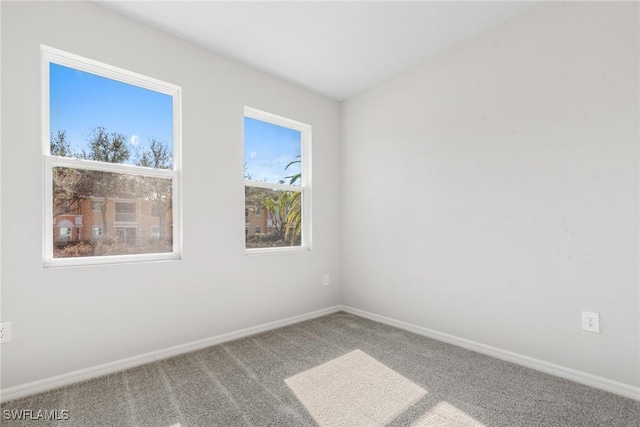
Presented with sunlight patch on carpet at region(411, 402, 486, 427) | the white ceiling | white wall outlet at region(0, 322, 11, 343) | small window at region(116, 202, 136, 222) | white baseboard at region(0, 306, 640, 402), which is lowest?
sunlight patch on carpet at region(411, 402, 486, 427)

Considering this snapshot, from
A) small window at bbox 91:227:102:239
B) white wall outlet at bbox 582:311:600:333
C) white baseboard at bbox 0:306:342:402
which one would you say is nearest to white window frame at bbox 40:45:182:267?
small window at bbox 91:227:102:239

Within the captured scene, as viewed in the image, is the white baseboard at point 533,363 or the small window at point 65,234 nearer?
the white baseboard at point 533,363

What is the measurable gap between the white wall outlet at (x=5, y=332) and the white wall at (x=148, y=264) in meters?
0.03

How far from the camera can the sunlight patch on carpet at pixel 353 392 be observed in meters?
1.70

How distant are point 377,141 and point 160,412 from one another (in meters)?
2.97

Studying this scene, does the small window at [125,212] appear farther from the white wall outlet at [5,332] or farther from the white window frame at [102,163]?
the white wall outlet at [5,332]

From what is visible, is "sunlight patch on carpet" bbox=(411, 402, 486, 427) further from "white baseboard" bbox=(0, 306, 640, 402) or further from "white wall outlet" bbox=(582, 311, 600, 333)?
"white wall outlet" bbox=(582, 311, 600, 333)

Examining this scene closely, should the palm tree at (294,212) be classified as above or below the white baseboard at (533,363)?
above

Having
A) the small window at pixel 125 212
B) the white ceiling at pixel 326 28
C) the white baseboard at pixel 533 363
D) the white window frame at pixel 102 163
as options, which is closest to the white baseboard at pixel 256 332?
the white baseboard at pixel 533 363

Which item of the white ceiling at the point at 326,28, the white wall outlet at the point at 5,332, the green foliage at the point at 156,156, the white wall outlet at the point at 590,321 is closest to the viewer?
the white wall outlet at the point at 5,332

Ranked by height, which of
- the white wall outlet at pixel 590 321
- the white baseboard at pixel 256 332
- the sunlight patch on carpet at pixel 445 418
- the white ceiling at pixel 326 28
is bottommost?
the sunlight patch on carpet at pixel 445 418

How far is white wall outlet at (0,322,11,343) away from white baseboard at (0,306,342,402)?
302 mm

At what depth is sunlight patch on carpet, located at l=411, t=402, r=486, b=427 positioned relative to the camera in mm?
1618

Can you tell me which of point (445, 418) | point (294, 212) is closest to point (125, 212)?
point (294, 212)
